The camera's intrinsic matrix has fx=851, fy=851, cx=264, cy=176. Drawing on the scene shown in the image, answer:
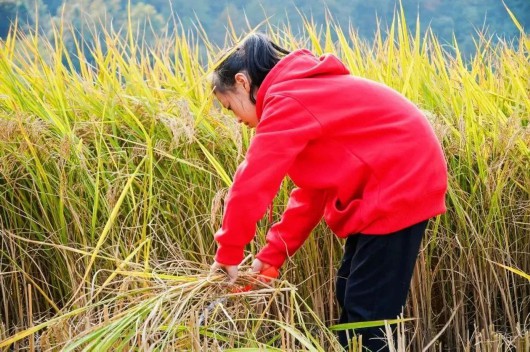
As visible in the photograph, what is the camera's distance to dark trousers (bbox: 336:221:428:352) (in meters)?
1.84

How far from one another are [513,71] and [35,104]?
1.42m

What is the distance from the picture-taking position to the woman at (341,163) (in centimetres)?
171

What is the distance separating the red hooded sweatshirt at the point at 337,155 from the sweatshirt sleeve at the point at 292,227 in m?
0.08

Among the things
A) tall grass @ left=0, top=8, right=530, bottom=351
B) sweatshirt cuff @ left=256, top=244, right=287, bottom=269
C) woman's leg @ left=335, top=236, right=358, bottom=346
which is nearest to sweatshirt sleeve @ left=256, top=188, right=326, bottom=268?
sweatshirt cuff @ left=256, top=244, right=287, bottom=269

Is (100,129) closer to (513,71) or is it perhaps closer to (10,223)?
(10,223)

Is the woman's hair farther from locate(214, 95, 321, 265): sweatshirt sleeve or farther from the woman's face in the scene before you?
locate(214, 95, 321, 265): sweatshirt sleeve

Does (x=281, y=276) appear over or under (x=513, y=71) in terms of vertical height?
under

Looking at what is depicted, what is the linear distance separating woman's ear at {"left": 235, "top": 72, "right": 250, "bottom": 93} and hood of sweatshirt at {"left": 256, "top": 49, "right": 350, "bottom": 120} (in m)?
0.04

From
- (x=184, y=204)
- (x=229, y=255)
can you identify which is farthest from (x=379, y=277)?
Result: (x=184, y=204)

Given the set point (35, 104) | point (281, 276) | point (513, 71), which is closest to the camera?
point (281, 276)

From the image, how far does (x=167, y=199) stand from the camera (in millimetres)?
2285

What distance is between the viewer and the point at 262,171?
1692 millimetres

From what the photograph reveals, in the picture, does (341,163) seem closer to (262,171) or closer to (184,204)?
(262,171)

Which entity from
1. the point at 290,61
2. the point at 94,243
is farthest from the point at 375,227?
the point at 94,243
